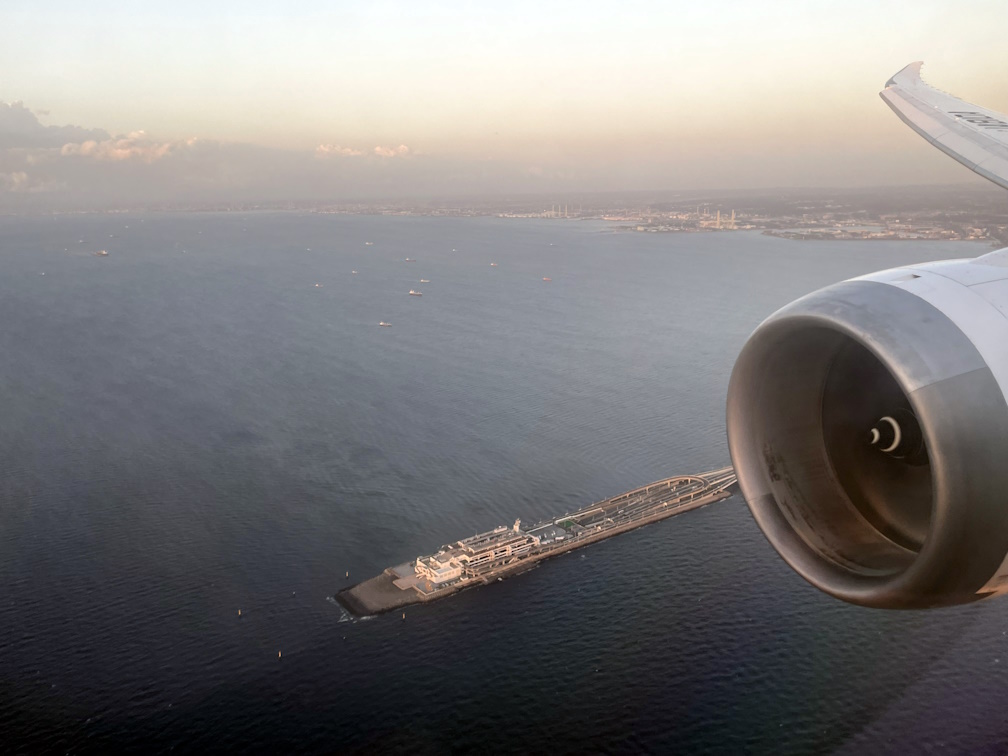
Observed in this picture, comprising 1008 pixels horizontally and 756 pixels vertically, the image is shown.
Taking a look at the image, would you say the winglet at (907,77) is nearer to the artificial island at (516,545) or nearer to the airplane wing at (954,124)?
the airplane wing at (954,124)

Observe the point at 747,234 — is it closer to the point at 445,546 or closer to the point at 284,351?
the point at 284,351

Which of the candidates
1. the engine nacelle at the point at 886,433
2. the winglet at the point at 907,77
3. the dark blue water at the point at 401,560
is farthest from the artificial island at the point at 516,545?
the engine nacelle at the point at 886,433

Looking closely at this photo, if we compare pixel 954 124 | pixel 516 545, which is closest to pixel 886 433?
pixel 954 124

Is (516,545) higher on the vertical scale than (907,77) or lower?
lower

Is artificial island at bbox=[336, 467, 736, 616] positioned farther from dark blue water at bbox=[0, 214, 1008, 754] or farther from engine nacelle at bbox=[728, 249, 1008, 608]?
engine nacelle at bbox=[728, 249, 1008, 608]

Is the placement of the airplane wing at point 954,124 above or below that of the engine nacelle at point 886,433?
above

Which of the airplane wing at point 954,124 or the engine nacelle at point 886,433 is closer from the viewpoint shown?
the engine nacelle at point 886,433

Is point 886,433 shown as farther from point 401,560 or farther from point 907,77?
point 401,560

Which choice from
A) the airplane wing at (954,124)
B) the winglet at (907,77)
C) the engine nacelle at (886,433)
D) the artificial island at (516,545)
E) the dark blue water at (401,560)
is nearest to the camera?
the engine nacelle at (886,433)
